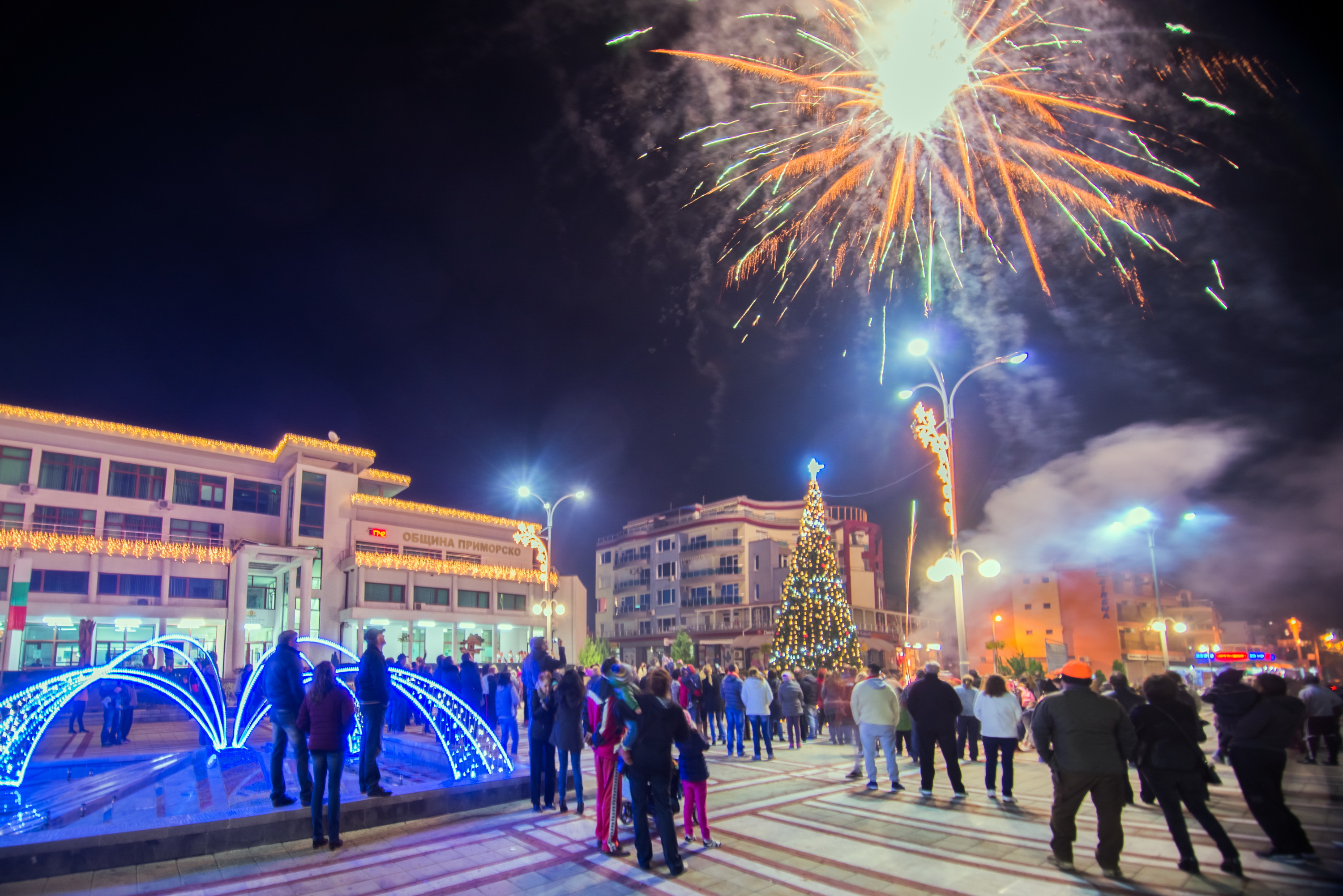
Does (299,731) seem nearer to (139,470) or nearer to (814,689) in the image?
(814,689)

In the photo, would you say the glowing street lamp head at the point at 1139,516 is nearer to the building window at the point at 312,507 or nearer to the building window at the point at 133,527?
the building window at the point at 312,507

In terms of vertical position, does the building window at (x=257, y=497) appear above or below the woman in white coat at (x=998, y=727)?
above

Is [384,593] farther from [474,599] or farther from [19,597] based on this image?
[19,597]

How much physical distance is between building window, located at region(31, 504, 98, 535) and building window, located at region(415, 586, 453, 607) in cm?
1779

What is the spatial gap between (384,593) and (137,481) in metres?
14.8

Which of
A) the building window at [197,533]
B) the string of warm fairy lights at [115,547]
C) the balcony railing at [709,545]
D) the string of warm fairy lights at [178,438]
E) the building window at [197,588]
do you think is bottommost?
the building window at [197,588]

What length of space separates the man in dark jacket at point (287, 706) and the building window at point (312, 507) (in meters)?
40.9

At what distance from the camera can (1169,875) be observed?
636 centimetres

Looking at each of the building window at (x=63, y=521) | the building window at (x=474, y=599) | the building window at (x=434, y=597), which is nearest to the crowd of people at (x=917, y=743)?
the building window at (x=63, y=521)

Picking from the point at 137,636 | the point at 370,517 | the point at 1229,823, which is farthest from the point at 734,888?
the point at 370,517

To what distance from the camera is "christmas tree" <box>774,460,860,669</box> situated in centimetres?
3341

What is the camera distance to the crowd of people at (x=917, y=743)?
6648 mm

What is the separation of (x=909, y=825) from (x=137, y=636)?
43.9m

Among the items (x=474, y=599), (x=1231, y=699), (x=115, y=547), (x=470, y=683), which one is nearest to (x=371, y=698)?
(x=470, y=683)
